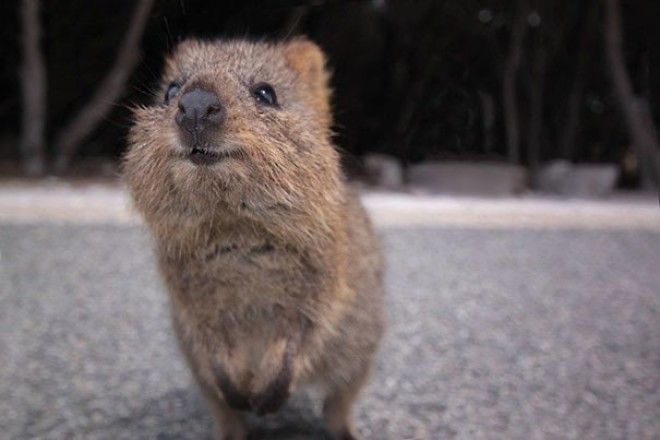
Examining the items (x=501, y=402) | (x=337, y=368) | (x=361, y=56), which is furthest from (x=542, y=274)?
(x=361, y=56)

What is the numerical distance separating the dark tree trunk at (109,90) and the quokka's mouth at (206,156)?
0.11 metres

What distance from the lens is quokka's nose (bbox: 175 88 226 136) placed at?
760 millimetres

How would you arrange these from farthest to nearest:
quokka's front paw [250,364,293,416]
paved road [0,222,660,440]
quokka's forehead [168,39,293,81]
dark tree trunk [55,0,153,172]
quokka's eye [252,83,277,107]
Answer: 1. paved road [0,222,660,440]
2. quokka's front paw [250,364,293,416]
3. quokka's eye [252,83,277,107]
4. quokka's forehead [168,39,293,81]
5. dark tree trunk [55,0,153,172]

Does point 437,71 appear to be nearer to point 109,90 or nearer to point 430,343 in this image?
point 109,90

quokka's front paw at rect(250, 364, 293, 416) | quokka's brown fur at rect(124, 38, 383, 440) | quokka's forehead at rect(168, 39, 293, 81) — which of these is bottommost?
quokka's front paw at rect(250, 364, 293, 416)

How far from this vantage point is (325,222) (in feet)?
3.32

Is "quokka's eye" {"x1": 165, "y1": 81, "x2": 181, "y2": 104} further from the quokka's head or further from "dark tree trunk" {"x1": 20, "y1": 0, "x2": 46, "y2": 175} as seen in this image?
"dark tree trunk" {"x1": 20, "y1": 0, "x2": 46, "y2": 175}

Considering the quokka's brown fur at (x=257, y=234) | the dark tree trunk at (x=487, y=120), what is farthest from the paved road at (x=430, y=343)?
the dark tree trunk at (x=487, y=120)

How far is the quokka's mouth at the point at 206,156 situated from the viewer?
79cm

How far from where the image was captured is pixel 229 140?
0.78 metres

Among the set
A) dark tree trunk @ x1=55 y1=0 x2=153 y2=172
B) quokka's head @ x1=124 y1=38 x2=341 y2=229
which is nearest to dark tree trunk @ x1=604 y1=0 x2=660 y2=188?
quokka's head @ x1=124 y1=38 x2=341 y2=229

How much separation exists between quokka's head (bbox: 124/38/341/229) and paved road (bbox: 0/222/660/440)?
318 mm

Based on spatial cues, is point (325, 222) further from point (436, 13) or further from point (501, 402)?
point (501, 402)

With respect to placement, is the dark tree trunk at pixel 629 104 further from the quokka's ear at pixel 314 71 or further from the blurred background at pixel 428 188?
the quokka's ear at pixel 314 71
